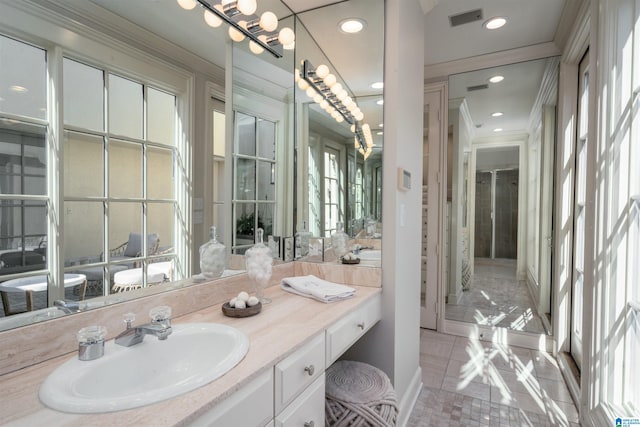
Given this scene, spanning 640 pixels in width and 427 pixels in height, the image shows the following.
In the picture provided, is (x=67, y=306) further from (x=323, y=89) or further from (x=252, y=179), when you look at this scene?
(x=323, y=89)

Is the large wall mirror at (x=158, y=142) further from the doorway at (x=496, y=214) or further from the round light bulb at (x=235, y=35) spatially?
the doorway at (x=496, y=214)

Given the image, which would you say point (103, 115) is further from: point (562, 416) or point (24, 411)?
point (562, 416)

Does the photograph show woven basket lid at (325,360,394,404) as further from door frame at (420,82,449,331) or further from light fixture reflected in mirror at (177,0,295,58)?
door frame at (420,82,449,331)

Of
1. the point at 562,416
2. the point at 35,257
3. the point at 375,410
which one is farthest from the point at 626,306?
the point at 35,257

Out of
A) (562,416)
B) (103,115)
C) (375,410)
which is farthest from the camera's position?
(562,416)

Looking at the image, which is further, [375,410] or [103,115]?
[375,410]

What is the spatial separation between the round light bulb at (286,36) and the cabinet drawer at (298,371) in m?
1.57

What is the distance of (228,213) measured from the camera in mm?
1519

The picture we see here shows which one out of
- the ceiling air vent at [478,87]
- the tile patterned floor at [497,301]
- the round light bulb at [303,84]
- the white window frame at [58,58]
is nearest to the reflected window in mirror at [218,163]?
the white window frame at [58,58]

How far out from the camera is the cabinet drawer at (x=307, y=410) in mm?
963

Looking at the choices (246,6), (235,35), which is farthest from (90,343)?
(246,6)

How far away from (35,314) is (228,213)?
0.78 metres

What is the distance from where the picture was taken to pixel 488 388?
7.45 ft

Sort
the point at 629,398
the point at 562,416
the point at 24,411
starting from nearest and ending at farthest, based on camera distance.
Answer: the point at 24,411
the point at 629,398
the point at 562,416
